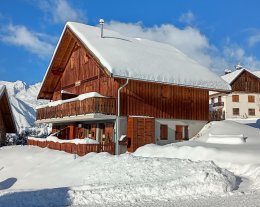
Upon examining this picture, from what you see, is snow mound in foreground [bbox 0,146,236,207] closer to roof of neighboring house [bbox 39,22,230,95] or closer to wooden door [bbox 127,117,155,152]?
wooden door [bbox 127,117,155,152]

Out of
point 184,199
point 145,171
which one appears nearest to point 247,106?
point 145,171

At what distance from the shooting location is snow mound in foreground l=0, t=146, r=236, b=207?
10547 millimetres

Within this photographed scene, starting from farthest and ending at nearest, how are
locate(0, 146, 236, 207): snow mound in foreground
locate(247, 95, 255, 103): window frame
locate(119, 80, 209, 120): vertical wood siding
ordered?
locate(247, 95, 255, 103): window frame < locate(119, 80, 209, 120): vertical wood siding < locate(0, 146, 236, 207): snow mound in foreground

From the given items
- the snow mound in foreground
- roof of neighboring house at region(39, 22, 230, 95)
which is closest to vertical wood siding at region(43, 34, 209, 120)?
roof of neighboring house at region(39, 22, 230, 95)

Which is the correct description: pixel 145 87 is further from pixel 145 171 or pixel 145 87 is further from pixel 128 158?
pixel 145 171

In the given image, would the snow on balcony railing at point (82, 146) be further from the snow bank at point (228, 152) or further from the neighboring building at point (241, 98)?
the neighboring building at point (241, 98)

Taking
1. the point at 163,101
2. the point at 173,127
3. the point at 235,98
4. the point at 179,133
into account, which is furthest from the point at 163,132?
the point at 235,98

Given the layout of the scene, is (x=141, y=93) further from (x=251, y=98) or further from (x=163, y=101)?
(x=251, y=98)

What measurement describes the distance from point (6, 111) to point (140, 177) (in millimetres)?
23928

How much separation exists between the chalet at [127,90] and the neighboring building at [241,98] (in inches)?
1029

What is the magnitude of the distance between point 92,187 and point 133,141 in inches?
465

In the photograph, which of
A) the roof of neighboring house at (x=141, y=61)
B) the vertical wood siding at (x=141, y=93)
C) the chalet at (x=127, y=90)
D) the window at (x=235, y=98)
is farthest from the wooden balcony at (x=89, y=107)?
the window at (x=235, y=98)

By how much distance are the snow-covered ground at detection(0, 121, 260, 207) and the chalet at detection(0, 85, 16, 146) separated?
8969 mm

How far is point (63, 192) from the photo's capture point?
10867 millimetres
